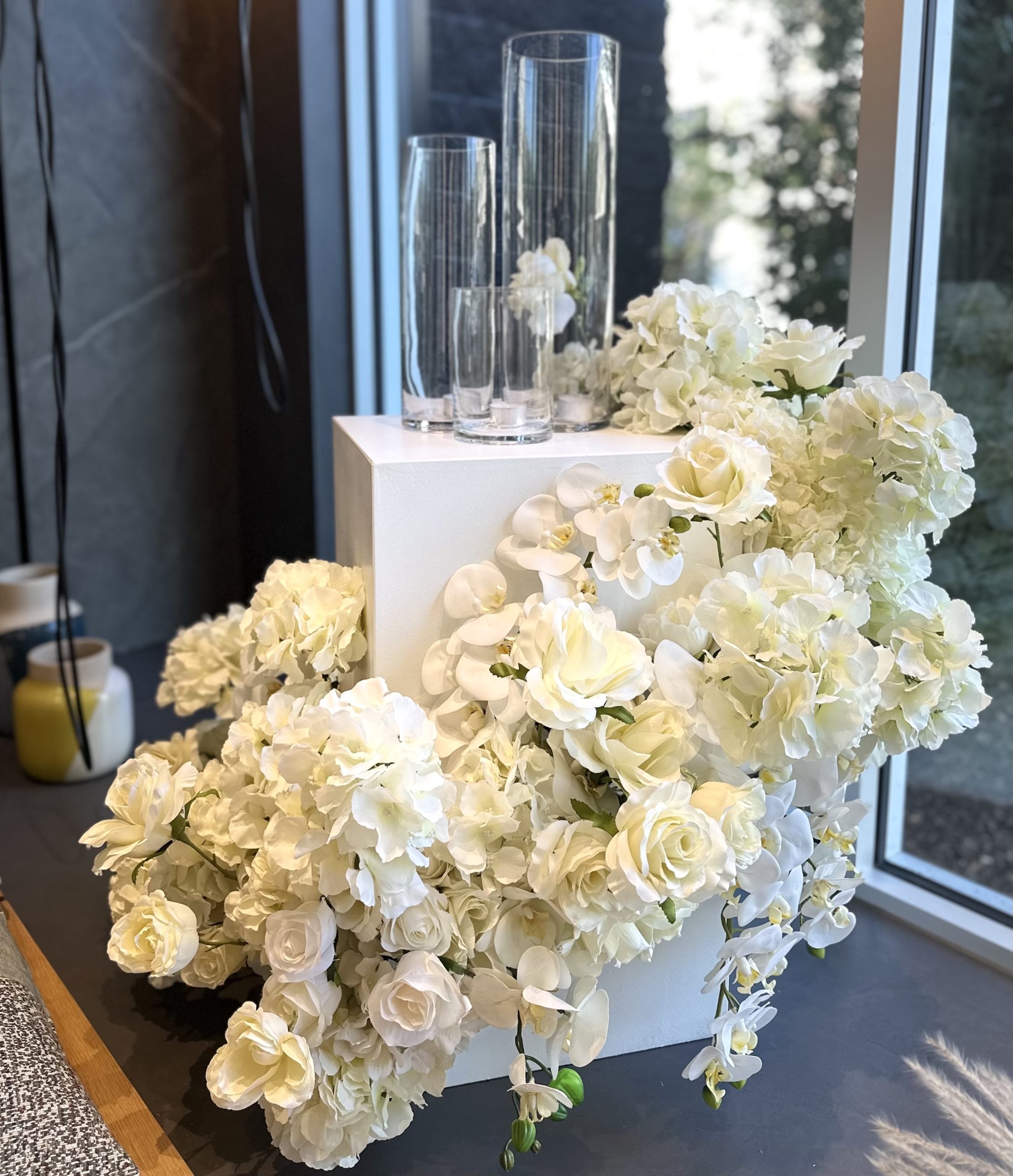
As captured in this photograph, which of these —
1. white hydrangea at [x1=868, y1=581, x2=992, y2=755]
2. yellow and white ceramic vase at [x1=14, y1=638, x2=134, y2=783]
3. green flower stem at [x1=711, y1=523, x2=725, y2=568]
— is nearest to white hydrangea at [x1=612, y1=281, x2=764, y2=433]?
green flower stem at [x1=711, y1=523, x2=725, y2=568]

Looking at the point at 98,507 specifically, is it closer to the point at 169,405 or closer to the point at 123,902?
the point at 169,405

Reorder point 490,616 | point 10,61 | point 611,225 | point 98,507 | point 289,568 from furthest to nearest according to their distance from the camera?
point 98,507, point 10,61, point 611,225, point 289,568, point 490,616

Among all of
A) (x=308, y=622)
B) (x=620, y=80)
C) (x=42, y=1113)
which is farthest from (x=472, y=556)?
(x=620, y=80)

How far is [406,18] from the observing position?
175cm

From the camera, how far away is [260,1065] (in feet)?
2.41

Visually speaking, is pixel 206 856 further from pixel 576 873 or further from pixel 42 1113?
pixel 576 873

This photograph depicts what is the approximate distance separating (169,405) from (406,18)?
2.44 feet

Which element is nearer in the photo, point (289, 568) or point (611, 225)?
point (289, 568)

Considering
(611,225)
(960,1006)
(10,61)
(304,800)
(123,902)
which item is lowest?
(960,1006)

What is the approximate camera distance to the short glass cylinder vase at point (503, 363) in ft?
3.09

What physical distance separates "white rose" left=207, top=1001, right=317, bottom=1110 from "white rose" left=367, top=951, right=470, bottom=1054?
54 millimetres

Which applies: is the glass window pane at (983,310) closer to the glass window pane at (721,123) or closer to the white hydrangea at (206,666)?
the glass window pane at (721,123)

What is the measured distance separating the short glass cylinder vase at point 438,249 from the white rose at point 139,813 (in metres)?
0.40

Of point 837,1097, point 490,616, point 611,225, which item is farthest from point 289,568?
point 837,1097
